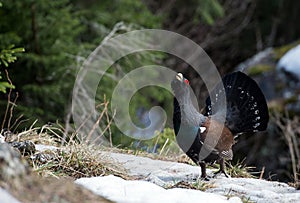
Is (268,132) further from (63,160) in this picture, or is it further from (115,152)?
(63,160)

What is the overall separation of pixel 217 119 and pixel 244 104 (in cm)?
34

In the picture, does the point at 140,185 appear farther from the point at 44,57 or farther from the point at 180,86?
the point at 44,57

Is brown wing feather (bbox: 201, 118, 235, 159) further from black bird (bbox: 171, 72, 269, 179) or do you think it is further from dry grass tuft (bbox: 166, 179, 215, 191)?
dry grass tuft (bbox: 166, 179, 215, 191)

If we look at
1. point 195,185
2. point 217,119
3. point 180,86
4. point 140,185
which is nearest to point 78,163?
point 140,185

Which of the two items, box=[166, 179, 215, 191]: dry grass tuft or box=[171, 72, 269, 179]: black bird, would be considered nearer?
box=[166, 179, 215, 191]: dry grass tuft

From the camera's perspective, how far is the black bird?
4426 millimetres

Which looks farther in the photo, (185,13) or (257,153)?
(185,13)

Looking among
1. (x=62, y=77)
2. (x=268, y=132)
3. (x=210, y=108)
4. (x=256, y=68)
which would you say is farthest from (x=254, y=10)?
(x=210, y=108)

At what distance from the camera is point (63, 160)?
421cm

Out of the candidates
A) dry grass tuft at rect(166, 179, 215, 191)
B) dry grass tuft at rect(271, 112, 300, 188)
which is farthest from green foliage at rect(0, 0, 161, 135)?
dry grass tuft at rect(166, 179, 215, 191)

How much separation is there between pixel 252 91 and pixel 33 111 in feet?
12.0

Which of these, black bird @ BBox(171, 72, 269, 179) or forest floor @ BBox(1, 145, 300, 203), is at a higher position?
black bird @ BBox(171, 72, 269, 179)

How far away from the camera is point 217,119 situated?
16.0ft

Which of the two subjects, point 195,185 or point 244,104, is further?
point 244,104
